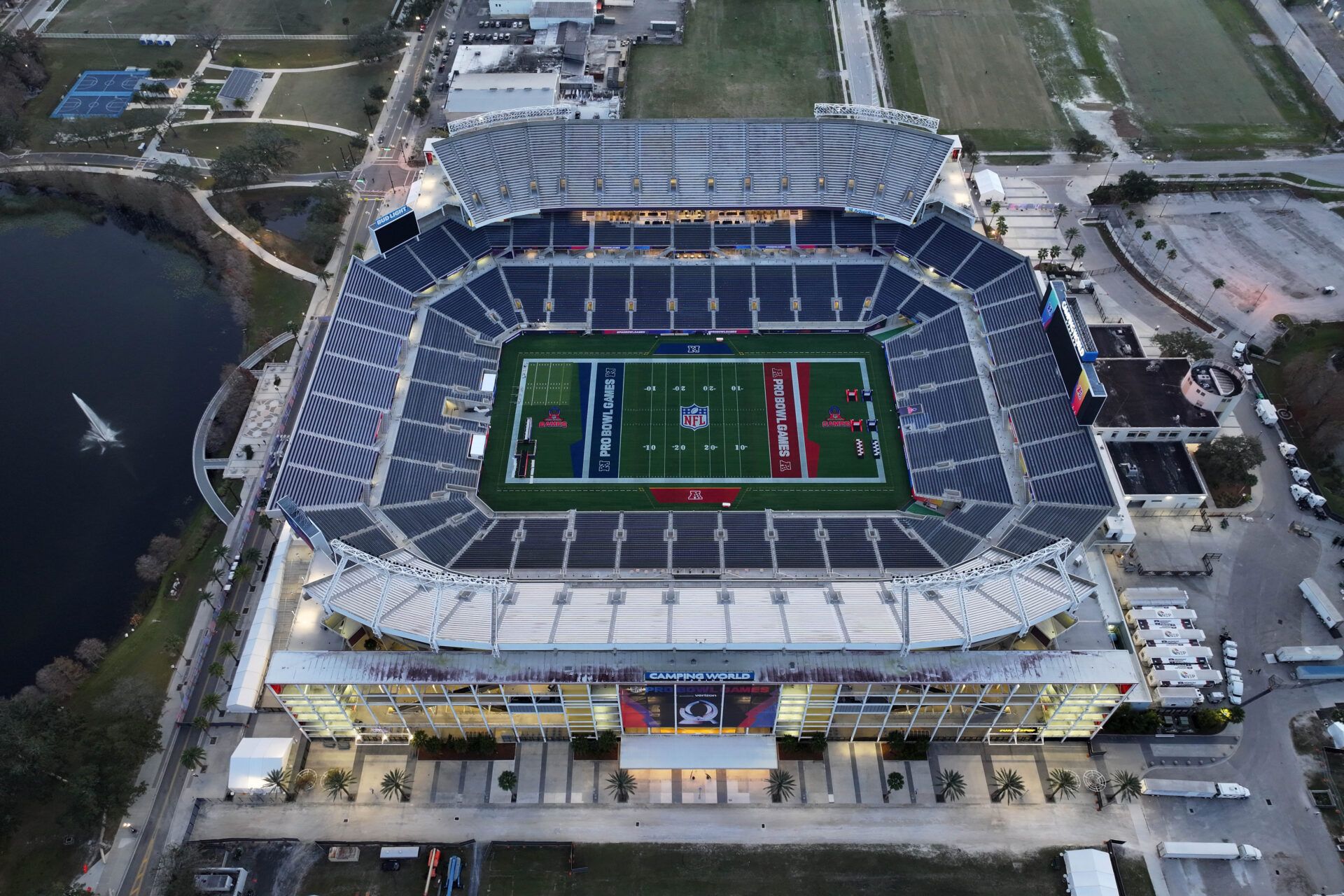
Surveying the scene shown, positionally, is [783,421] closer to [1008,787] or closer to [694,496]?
[694,496]

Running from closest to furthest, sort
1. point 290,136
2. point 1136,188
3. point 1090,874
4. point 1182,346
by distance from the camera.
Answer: point 1090,874 → point 1182,346 → point 1136,188 → point 290,136

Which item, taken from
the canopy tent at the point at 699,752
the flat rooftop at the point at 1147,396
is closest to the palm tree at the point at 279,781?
the canopy tent at the point at 699,752

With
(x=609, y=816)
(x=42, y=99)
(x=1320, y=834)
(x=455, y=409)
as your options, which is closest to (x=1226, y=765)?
(x=1320, y=834)

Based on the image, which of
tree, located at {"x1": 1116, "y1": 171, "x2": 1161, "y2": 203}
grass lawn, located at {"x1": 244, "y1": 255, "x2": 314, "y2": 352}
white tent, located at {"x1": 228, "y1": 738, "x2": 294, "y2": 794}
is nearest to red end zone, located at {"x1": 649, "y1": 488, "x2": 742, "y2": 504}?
white tent, located at {"x1": 228, "y1": 738, "x2": 294, "y2": 794}

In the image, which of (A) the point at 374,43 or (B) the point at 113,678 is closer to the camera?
(B) the point at 113,678

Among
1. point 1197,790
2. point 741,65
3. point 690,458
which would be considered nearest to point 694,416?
point 690,458

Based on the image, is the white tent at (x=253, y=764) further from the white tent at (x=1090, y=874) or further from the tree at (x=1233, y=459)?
the tree at (x=1233, y=459)

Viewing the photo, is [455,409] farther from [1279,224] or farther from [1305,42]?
[1305,42]
